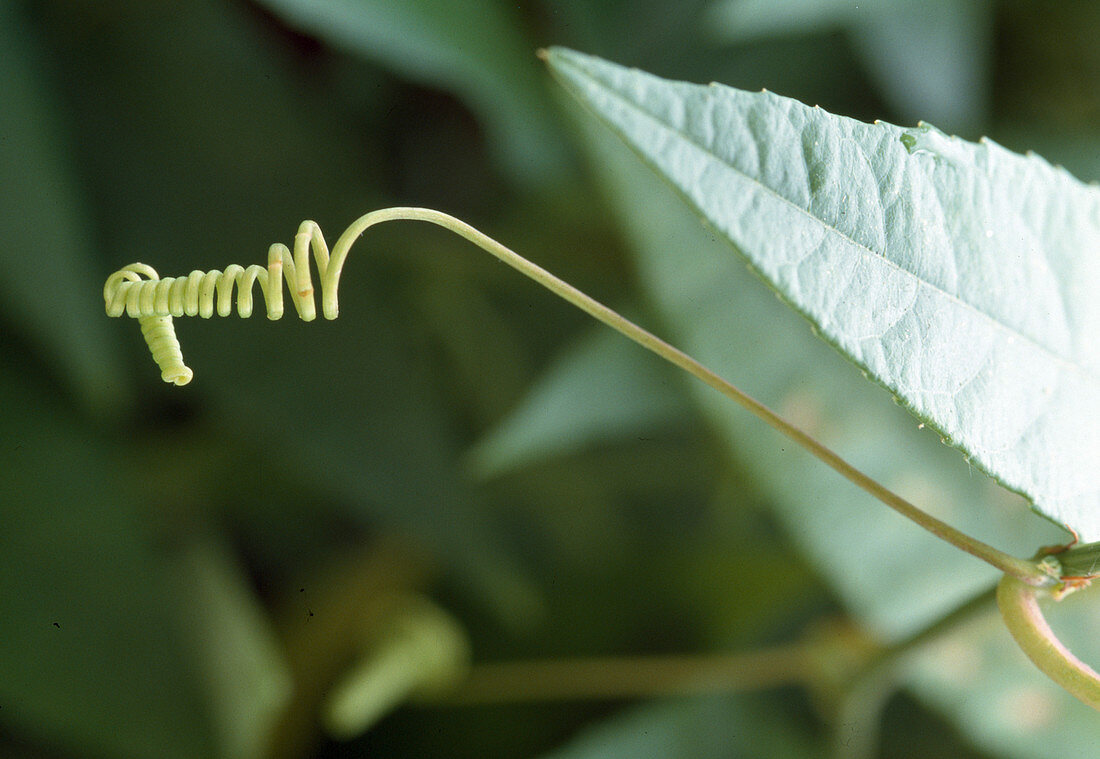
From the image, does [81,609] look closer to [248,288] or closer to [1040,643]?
[248,288]

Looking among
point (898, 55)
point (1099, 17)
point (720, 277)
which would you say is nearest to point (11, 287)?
point (720, 277)

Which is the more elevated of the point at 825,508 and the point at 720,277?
the point at 720,277

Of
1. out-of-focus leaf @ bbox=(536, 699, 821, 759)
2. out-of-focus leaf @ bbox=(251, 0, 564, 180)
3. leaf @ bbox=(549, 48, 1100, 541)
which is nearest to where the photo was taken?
leaf @ bbox=(549, 48, 1100, 541)

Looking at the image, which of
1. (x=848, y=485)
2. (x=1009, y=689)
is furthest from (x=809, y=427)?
(x=1009, y=689)

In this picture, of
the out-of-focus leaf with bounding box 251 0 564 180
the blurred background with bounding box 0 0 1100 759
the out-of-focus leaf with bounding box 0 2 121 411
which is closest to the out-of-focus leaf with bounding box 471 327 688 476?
the blurred background with bounding box 0 0 1100 759

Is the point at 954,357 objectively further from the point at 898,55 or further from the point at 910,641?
the point at 898,55

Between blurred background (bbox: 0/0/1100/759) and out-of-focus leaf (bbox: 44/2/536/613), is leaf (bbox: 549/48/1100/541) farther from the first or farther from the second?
out-of-focus leaf (bbox: 44/2/536/613)

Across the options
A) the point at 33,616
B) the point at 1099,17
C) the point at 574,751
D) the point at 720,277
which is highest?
the point at 1099,17
